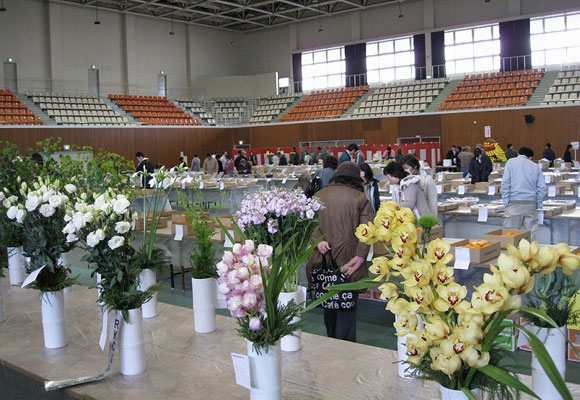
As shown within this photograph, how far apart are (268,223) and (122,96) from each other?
21.2m

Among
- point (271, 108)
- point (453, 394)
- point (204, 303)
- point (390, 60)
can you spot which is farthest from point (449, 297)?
point (271, 108)

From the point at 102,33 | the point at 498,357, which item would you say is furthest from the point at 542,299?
the point at 102,33

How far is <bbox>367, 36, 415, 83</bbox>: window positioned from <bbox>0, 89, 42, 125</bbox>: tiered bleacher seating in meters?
12.7

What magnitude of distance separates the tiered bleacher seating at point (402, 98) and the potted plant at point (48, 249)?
62.8 feet

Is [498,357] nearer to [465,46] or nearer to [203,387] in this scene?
[203,387]

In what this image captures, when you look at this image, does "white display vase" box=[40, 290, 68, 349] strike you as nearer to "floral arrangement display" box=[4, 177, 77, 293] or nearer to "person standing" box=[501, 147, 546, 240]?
"floral arrangement display" box=[4, 177, 77, 293]

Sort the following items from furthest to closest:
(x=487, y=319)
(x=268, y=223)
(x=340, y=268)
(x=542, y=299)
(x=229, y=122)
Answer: (x=229, y=122) → (x=340, y=268) → (x=268, y=223) → (x=542, y=299) → (x=487, y=319)

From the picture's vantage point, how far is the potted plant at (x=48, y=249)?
229 cm

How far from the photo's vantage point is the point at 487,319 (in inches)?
45.7

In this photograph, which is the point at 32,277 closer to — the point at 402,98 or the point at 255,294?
the point at 255,294

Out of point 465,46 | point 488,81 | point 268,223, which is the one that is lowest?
point 268,223

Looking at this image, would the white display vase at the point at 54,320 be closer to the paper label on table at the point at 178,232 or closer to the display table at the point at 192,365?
the display table at the point at 192,365

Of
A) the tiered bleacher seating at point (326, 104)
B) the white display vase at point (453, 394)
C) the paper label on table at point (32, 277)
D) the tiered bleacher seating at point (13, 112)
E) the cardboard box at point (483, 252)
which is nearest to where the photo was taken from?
the white display vase at point (453, 394)

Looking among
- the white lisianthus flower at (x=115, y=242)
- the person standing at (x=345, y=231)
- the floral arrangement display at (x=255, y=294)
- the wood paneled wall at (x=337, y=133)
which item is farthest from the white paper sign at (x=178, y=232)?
the wood paneled wall at (x=337, y=133)
